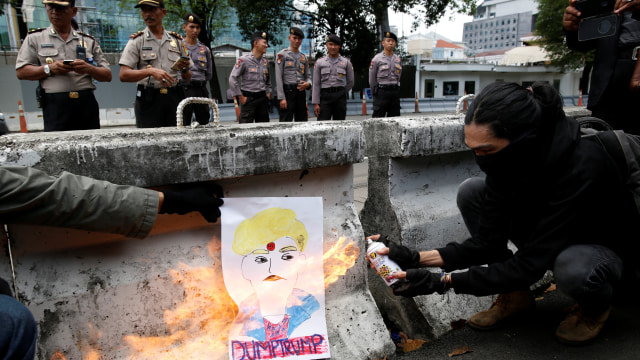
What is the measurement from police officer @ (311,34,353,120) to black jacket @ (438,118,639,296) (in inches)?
236

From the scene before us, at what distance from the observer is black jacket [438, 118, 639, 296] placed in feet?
5.13

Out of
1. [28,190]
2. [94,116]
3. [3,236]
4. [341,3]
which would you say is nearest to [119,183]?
[28,190]

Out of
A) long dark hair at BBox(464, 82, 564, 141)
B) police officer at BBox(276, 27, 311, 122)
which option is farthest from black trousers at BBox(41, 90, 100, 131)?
police officer at BBox(276, 27, 311, 122)

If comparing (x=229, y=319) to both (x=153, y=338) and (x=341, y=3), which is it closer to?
(x=153, y=338)

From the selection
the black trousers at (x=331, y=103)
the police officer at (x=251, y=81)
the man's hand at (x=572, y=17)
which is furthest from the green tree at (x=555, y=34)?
the man's hand at (x=572, y=17)

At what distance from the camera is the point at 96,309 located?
1523 millimetres

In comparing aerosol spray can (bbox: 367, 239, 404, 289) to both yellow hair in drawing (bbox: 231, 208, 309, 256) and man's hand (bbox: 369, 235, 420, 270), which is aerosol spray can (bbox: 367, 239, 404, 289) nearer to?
man's hand (bbox: 369, 235, 420, 270)

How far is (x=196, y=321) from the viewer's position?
1.68m

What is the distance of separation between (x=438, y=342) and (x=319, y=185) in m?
0.86

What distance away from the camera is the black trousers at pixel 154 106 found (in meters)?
3.97

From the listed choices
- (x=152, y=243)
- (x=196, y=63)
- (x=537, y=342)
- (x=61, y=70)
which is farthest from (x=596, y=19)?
(x=196, y=63)

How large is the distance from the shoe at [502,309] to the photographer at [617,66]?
1.58 metres

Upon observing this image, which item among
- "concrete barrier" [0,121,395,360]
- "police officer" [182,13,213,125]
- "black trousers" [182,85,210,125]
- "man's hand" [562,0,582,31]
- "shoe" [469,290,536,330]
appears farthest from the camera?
"police officer" [182,13,213,125]

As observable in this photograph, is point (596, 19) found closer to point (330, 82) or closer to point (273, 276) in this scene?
point (273, 276)
